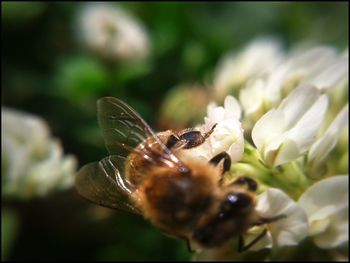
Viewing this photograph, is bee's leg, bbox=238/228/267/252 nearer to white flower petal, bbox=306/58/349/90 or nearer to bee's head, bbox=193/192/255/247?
bee's head, bbox=193/192/255/247

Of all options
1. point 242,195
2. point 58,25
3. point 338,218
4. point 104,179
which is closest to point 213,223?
point 242,195

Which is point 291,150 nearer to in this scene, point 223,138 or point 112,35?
point 223,138

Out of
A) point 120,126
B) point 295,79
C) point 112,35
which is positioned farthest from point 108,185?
point 112,35

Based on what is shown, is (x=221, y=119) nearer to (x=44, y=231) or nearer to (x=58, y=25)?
(x=44, y=231)

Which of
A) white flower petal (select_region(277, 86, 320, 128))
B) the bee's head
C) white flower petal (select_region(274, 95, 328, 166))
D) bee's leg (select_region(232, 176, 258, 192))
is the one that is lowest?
the bee's head

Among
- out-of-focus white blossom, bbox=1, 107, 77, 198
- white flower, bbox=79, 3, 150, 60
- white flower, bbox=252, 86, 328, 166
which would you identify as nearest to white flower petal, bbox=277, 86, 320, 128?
white flower, bbox=252, 86, 328, 166
